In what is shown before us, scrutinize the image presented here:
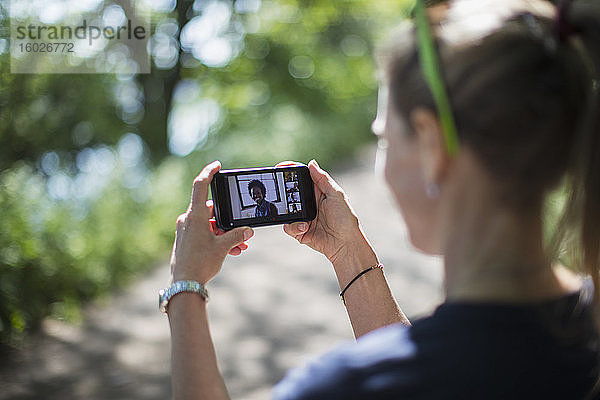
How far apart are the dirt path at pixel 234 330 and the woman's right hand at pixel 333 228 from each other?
3.58 feet

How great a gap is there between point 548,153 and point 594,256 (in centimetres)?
24

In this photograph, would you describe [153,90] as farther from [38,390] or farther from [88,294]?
[38,390]

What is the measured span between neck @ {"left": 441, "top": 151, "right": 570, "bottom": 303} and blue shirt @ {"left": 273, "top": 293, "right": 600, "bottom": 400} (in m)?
0.03

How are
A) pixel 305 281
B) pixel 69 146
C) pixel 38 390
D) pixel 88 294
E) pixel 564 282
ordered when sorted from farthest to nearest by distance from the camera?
1. pixel 69 146
2. pixel 305 281
3. pixel 88 294
4. pixel 38 390
5. pixel 564 282

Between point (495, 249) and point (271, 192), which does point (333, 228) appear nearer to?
point (271, 192)

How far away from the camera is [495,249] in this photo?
3.04 ft

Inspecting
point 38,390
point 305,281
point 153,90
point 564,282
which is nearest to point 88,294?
point 38,390

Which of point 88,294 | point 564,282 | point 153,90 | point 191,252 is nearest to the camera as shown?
point 564,282

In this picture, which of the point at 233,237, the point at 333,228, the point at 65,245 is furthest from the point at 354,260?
the point at 65,245

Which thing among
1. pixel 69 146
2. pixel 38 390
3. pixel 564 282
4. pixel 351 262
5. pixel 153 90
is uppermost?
pixel 153 90

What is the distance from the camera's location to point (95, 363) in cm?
397

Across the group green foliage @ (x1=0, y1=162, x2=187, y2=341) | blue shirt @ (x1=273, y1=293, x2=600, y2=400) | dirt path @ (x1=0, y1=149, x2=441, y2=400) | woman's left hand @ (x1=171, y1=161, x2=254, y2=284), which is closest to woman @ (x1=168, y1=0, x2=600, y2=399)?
blue shirt @ (x1=273, y1=293, x2=600, y2=400)

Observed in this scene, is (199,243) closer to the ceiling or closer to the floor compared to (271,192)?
closer to the floor

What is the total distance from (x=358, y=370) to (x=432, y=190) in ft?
1.01
